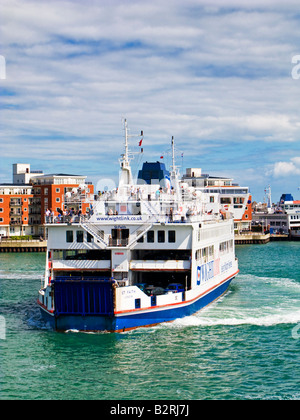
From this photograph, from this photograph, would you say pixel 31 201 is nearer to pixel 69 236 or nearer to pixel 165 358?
pixel 69 236

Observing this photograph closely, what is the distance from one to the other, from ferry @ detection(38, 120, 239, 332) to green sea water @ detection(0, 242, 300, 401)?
3.12ft

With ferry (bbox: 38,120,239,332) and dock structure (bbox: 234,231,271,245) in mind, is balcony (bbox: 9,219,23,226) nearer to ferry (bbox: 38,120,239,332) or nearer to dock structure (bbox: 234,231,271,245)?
dock structure (bbox: 234,231,271,245)

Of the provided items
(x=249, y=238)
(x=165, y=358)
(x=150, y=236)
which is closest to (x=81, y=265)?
(x=150, y=236)

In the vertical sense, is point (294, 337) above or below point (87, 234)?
below

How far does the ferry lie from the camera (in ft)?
90.5

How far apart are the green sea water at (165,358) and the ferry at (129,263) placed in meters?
0.95

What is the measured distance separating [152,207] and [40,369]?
1319 centimetres

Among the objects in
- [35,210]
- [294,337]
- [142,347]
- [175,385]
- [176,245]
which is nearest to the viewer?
[175,385]

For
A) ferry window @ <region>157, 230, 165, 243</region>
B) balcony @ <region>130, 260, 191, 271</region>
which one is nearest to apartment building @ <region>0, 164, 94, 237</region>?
ferry window @ <region>157, 230, 165, 243</region>

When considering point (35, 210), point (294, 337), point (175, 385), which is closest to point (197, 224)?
point (294, 337)

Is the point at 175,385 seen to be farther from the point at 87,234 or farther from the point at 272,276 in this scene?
the point at 272,276

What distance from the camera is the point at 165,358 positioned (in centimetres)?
2439

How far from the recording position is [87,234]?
3206 centimetres

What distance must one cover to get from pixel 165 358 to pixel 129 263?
7.80 m
